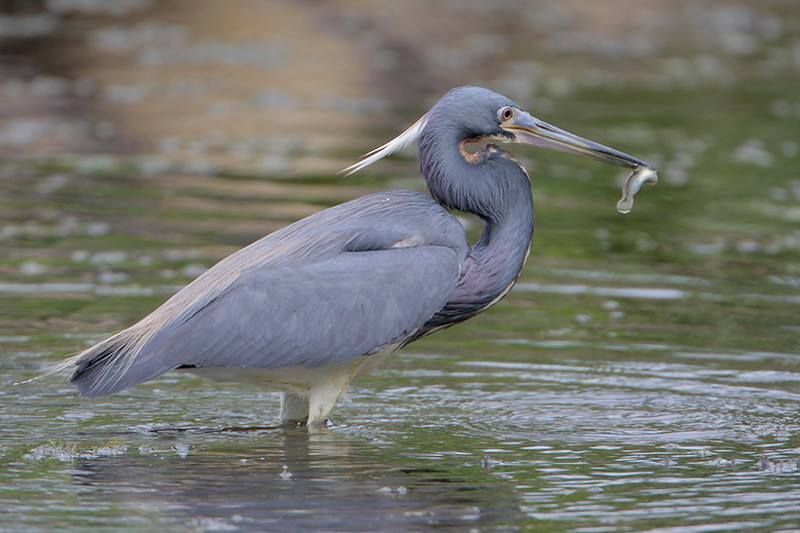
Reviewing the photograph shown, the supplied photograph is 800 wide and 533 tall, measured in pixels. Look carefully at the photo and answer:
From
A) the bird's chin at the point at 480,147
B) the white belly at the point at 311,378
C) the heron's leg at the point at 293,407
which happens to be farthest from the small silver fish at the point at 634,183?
the heron's leg at the point at 293,407

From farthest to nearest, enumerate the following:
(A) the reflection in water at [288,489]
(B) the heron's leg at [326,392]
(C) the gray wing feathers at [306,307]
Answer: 1. (B) the heron's leg at [326,392]
2. (C) the gray wing feathers at [306,307]
3. (A) the reflection in water at [288,489]

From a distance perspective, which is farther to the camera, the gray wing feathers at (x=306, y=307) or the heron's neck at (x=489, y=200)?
the heron's neck at (x=489, y=200)

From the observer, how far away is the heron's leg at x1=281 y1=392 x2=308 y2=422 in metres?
8.40

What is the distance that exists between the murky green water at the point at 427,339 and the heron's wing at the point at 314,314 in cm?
45

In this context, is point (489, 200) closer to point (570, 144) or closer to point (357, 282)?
point (570, 144)

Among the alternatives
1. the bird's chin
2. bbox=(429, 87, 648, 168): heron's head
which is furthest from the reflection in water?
bbox=(429, 87, 648, 168): heron's head

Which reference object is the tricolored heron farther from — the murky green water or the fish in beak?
the murky green water

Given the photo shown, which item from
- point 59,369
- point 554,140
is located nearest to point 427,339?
point 554,140

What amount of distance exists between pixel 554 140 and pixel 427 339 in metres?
2.16

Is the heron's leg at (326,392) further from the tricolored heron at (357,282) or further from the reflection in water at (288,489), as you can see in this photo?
the reflection in water at (288,489)

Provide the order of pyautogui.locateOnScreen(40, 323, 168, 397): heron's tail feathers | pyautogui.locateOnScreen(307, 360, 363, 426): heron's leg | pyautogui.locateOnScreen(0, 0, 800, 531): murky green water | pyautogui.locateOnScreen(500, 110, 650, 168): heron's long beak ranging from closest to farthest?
1. pyautogui.locateOnScreen(0, 0, 800, 531): murky green water
2. pyautogui.locateOnScreen(40, 323, 168, 397): heron's tail feathers
3. pyautogui.locateOnScreen(307, 360, 363, 426): heron's leg
4. pyautogui.locateOnScreen(500, 110, 650, 168): heron's long beak

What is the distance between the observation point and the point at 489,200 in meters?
8.27

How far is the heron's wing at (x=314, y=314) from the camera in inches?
307

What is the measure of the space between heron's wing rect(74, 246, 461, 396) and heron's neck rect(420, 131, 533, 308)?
0.33 metres
